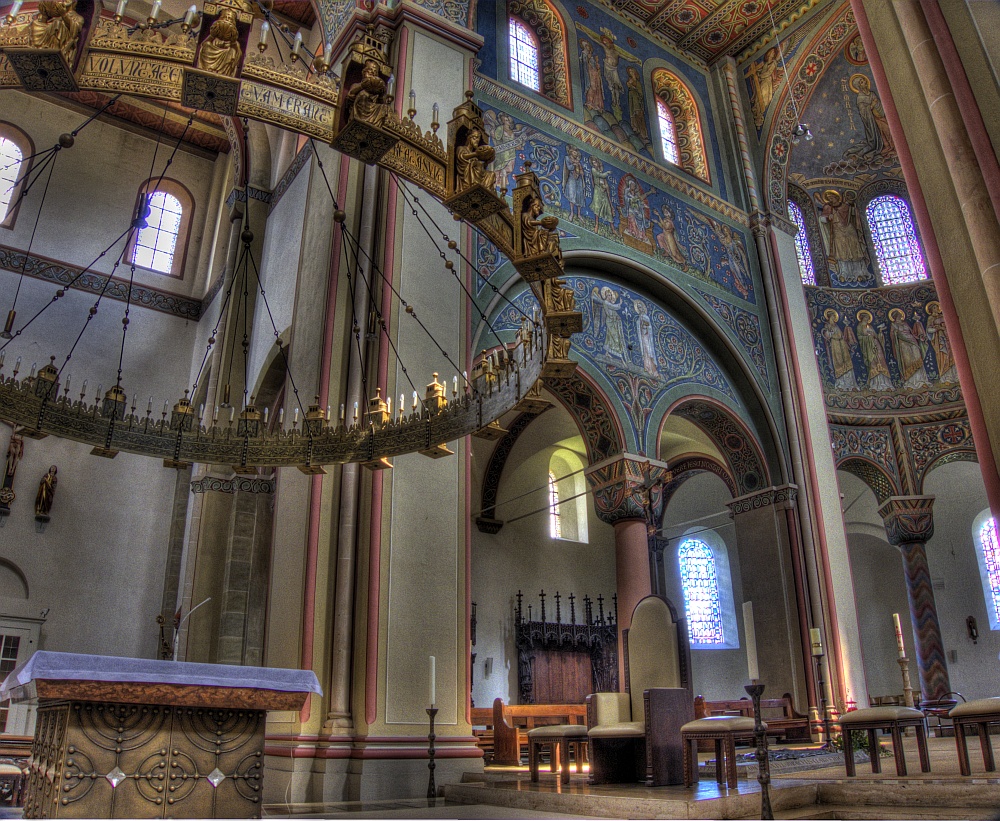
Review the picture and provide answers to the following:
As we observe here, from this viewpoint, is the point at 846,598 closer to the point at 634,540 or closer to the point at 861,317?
the point at 634,540

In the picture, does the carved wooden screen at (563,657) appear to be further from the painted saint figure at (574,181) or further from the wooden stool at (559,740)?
the wooden stool at (559,740)

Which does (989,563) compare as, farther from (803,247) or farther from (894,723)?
(894,723)

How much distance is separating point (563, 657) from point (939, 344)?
31.9 feet

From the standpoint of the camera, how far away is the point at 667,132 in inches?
572

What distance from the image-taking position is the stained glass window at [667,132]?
562 inches

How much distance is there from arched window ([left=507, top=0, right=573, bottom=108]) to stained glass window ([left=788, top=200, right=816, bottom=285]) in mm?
6736

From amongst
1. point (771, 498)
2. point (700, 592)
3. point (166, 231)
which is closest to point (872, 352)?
point (771, 498)

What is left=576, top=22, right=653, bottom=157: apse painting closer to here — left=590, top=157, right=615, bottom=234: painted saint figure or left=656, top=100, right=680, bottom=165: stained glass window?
left=656, top=100, right=680, bottom=165: stained glass window

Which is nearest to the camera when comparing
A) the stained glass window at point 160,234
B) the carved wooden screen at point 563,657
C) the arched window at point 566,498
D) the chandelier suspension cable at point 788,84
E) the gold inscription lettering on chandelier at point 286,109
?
the gold inscription lettering on chandelier at point 286,109

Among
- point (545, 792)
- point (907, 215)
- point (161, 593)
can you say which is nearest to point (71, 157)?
point (161, 593)

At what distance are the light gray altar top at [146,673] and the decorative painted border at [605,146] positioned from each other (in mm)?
8532

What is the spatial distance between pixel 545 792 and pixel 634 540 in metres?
5.58

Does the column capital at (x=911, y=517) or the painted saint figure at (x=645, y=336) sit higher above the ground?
the painted saint figure at (x=645, y=336)

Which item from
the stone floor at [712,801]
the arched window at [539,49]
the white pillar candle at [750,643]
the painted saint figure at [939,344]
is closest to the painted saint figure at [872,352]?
the painted saint figure at [939,344]
